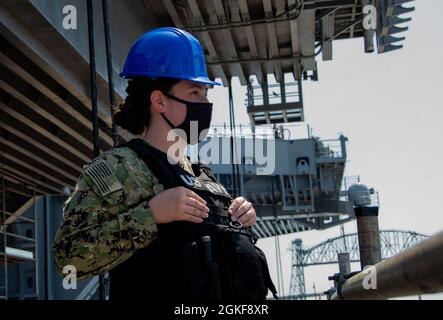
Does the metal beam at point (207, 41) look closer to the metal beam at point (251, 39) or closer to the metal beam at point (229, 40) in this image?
the metal beam at point (229, 40)

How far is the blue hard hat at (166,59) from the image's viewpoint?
2629 millimetres

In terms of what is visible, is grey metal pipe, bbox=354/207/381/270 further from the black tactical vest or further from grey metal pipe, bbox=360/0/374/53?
the black tactical vest

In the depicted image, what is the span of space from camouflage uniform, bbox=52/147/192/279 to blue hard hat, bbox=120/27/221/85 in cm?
36

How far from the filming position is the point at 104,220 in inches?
93.4

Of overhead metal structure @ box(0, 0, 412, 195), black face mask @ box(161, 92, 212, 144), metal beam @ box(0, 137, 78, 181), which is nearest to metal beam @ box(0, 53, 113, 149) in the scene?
overhead metal structure @ box(0, 0, 412, 195)

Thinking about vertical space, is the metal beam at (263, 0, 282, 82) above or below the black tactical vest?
above

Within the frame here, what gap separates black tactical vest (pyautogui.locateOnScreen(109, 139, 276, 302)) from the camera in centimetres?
234

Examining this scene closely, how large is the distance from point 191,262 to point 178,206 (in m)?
0.18

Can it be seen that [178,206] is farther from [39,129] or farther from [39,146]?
[39,146]

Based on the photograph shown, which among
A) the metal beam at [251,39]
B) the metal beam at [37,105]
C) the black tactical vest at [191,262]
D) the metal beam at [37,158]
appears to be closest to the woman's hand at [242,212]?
the black tactical vest at [191,262]

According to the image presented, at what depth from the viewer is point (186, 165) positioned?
111 inches
